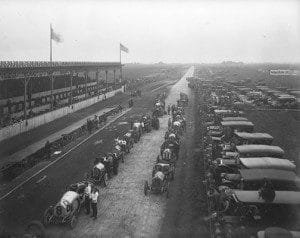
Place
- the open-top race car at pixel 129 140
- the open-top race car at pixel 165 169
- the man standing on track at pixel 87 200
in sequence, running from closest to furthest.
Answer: the man standing on track at pixel 87 200 < the open-top race car at pixel 165 169 < the open-top race car at pixel 129 140

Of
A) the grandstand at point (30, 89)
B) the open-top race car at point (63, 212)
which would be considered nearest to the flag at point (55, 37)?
the grandstand at point (30, 89)

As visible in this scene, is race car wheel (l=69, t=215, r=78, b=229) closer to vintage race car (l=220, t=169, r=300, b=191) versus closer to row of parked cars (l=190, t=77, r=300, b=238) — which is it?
row of parked cars (l=190, t=77, r=300, b=238)

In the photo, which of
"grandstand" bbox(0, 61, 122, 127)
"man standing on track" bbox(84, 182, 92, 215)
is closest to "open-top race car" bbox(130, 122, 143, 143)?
"grandstand" bbox(0, 61, 122, 127)

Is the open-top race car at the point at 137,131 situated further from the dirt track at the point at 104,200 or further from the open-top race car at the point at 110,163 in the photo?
the open-top race car at the point at 110,163

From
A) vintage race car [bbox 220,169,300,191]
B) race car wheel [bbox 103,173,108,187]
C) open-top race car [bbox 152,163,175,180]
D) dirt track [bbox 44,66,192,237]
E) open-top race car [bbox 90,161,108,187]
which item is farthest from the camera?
open-top race car [bbox 152,163,175,180]

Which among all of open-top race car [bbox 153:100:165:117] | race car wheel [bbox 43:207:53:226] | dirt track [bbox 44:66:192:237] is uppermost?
open-top race car [bbox 153:100:165:117]

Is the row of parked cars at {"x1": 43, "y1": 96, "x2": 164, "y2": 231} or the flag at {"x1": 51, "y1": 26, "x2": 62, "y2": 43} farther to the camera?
the flag at {"x1": 51, "y1": 26, "x2": 62, "y2": 43}

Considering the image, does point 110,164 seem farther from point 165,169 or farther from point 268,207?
point 268,207

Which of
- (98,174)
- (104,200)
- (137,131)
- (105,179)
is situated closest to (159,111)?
(137,131)
